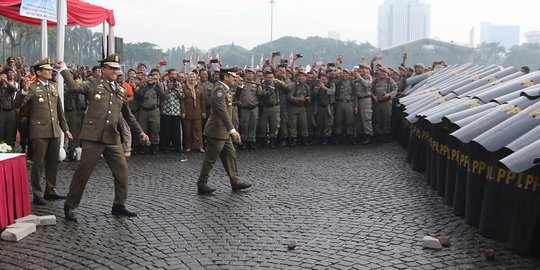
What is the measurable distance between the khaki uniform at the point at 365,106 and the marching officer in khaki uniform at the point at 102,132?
331 inches

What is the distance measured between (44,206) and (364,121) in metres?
8.92

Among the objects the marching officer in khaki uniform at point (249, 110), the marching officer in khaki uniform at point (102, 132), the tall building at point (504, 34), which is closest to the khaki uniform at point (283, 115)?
the marching officer in khaki uniform at point (249, 110)

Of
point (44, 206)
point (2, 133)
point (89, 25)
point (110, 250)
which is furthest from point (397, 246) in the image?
point (89, 25)

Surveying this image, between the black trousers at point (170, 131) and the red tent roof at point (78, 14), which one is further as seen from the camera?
the black trousers at point (170, 131)

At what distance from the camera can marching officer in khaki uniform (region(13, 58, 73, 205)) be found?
7.59 metres

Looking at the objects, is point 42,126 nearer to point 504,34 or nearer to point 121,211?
point 121,211

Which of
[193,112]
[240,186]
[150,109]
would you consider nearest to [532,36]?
[193,112]

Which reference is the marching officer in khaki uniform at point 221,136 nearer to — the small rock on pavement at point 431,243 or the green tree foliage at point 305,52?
the small rock on pavement at point 431,243

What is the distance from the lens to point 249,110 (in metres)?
13.6

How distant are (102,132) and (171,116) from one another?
250 inches

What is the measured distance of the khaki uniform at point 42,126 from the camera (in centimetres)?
759

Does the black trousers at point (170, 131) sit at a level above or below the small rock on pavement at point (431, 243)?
above

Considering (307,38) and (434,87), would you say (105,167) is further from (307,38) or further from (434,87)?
(307,38)

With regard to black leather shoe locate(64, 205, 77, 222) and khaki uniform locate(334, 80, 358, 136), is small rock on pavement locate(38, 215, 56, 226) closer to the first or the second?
black leather shoe locate(64, 205, 77, 222)
